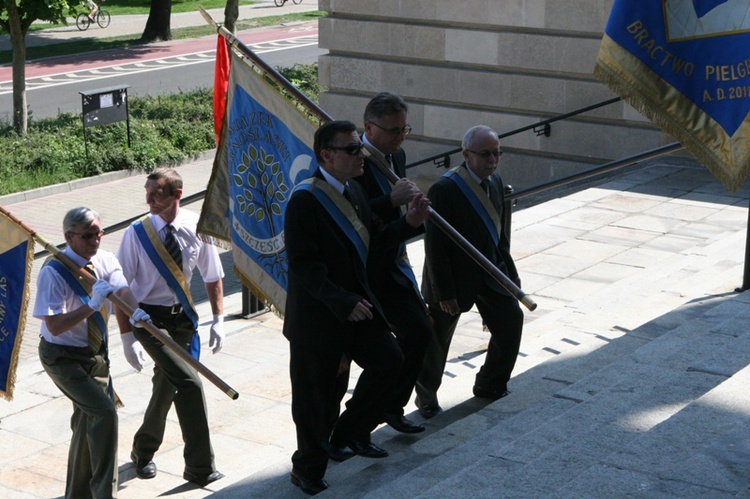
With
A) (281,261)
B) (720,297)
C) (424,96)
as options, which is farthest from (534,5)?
(281,261)

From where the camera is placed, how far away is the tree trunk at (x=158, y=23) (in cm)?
3575

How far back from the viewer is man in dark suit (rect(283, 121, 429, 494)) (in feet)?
17.7

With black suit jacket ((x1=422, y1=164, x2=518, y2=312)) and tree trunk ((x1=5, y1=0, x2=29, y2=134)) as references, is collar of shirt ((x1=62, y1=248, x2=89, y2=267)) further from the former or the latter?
tree trunk ((x1=5, y1=0, x2=29, y2=134))

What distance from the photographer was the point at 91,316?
19.9ft

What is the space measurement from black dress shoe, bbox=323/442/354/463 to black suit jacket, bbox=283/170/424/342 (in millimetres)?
689

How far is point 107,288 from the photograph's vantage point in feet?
19.3

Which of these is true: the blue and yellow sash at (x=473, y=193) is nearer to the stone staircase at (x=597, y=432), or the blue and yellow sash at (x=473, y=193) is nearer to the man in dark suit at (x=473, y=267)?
the man in dark suit at (x=473, y=267)

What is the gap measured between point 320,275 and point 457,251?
1.40 m

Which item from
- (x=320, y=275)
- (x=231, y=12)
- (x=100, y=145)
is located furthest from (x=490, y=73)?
(x=320, y=275)

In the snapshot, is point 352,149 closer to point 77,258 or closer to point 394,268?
point 394,268

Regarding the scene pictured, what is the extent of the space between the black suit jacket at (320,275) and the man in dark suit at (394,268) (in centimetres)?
28

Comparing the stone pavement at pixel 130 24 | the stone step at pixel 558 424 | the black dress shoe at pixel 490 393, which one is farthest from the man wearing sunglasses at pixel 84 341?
the stone pavement at pixel 130 24

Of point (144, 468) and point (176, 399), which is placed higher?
point (176, 399)

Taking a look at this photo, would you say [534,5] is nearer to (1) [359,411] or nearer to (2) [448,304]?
(2) [448,304]
